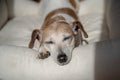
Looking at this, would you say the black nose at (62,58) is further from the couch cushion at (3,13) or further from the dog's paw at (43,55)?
the couch cushion at (3,13)

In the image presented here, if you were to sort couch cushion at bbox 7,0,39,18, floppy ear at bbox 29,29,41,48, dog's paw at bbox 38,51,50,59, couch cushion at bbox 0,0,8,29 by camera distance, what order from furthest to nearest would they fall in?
1. couch cushion at bbox 7,0,39,18
2. couch cushion at bbox 0,0,8,29
3. floppy ear at bbox 29,29,41,48
4. dog's paw at bbox 38,51,50,59

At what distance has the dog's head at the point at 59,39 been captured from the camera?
161cm

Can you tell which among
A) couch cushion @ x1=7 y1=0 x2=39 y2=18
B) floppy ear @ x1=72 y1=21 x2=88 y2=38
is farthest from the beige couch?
couch cushion @ x1=7 y1=0 x2=39 y2=18

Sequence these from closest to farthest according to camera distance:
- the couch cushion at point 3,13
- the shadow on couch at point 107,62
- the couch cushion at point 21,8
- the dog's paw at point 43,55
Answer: the shadow on couch at point 107,62, the dog's paw at point 43,55, the couch cushion at point 3,13, the couch cushion at point 21,8

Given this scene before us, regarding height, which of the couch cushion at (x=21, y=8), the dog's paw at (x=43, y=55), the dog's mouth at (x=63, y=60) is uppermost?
→ the dog's mouth at (x=63, y=60)

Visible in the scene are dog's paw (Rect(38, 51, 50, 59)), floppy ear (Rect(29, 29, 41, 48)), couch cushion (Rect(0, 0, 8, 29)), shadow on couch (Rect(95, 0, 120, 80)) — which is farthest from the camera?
couch cushion (Rect(0, 0, 8, 29))

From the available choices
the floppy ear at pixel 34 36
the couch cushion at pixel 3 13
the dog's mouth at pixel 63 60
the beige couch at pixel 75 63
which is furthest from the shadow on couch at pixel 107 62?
the couch cushion at pixel 3 13

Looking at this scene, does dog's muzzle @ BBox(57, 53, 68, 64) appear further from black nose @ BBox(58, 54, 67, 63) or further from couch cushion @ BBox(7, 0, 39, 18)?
couch cushion @ BBox(7, 0, 39, 18)

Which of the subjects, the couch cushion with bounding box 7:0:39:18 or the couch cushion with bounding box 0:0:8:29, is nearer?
the couch cushion with bounding box 0:0:8:29

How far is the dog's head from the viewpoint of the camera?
1615 mm

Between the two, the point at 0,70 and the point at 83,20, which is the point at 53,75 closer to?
the point at 0,70

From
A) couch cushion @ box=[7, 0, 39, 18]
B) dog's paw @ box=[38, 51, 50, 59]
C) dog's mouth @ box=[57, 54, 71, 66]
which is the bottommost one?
couch cushion @ box=[7, 0, 39, 18]

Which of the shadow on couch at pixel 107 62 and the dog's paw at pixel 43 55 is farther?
the dog's paw at pixel 43 55

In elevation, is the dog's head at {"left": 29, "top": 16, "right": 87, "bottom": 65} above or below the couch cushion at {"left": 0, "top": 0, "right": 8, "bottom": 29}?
above
